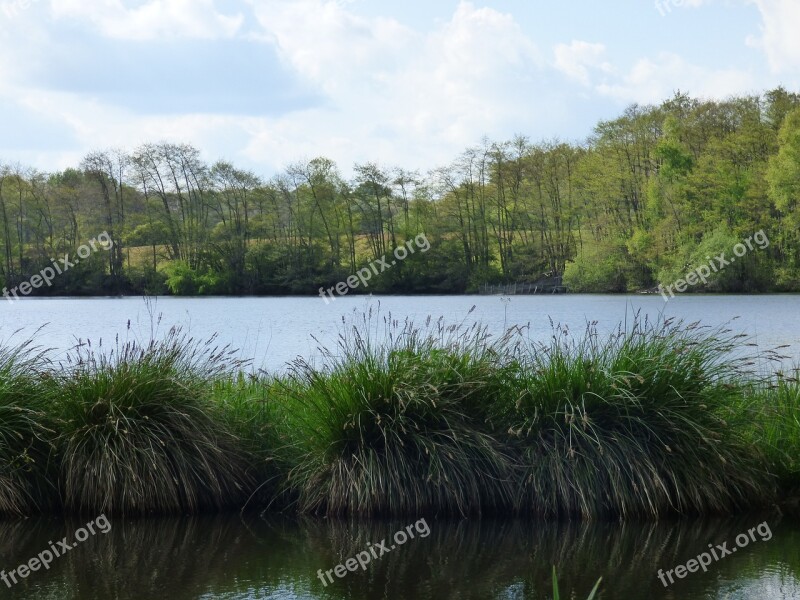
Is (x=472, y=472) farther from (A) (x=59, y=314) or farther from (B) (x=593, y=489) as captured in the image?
(A) (x=59, y=314)

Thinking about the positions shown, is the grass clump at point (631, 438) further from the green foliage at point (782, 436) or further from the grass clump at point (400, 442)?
the grass clump at point (400, 442)

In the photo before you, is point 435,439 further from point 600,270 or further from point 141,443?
point 600,270

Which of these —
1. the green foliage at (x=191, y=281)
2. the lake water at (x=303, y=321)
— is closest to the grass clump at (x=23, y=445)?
the lake water at (x=303, y=321)

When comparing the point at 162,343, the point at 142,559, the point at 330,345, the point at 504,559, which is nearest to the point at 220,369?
the point at 162,343

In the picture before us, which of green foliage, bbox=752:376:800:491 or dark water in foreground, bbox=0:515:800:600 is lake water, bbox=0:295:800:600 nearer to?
dark water in foreground, bbox=0:515:800:600

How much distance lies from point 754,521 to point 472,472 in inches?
104

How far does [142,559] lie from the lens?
25.5 feet

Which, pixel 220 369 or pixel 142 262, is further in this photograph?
pixel 142 262

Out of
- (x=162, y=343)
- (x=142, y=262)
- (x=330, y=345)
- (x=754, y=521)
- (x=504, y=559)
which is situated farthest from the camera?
(x=142, y=262)

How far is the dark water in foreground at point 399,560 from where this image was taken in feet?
22.5

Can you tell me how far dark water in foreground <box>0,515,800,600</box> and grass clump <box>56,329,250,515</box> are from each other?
27cm

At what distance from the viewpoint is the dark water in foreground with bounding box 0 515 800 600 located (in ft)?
22.5

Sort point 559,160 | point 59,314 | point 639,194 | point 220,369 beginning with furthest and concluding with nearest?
point 559,160, point 639,194, point 59,314, point 220,369

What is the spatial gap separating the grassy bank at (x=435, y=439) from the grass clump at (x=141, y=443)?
0.06ft
